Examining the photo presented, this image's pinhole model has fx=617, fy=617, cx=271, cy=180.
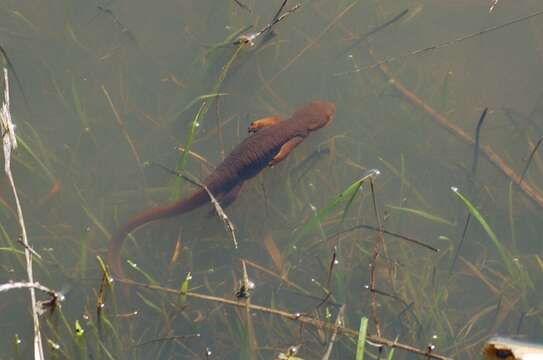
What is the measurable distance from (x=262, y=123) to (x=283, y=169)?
0.46 metres

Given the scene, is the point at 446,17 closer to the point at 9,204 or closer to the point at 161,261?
the point at 161,261

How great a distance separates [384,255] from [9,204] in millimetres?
3207

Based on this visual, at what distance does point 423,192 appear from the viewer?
5.52 meters

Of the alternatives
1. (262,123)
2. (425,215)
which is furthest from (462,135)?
(262,123)

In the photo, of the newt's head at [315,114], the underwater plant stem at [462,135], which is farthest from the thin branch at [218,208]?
the underwater plant stem at [462,135]

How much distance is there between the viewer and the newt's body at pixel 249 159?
5.16 metres

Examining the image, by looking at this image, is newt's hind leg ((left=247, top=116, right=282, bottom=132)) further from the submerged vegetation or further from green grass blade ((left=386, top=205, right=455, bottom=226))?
green grass blade ((left=386, top=205, right=455, bottom=226))

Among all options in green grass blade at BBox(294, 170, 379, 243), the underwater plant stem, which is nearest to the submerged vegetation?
the underwater plant stem

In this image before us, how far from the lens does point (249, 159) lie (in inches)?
209

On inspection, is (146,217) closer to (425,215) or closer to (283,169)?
(283,169)

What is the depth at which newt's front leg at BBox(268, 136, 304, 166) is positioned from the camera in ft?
17.9

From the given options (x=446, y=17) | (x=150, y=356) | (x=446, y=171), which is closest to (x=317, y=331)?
(x=150, y=356)

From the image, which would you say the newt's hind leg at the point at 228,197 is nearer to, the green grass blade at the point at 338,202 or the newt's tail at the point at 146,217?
the newt's tail at the point at 146,217

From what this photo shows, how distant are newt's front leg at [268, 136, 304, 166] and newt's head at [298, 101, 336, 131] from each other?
17cm
